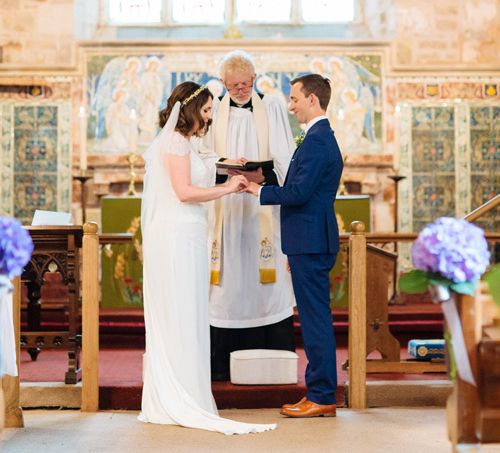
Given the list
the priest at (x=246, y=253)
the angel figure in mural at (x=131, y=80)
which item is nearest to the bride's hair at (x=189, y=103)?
the priest at (x=246, y=253)

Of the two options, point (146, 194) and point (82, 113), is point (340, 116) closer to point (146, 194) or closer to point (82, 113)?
point (82, 113)

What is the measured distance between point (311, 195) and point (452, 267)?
2195 millimetres

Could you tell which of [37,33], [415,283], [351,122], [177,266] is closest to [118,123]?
[37,33]

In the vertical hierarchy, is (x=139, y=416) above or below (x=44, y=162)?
below

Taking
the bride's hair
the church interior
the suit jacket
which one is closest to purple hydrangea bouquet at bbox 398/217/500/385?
the suit jacket

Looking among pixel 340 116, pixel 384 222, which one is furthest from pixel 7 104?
pixel 384 222

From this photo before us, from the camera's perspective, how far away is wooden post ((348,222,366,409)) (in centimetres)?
595

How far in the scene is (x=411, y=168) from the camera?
1099cm

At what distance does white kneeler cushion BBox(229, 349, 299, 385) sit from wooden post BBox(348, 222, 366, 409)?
375mm

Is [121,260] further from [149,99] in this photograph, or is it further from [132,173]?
[149,99]

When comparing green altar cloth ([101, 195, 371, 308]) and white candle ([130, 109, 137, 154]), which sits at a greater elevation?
white candle ([130, 109, 137, 154])

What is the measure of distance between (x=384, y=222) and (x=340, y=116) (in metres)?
1.34

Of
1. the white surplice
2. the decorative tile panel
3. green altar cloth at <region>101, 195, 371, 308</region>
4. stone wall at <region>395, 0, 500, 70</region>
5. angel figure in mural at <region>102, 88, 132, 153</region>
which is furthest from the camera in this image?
stone wall at <region>395, 0, 500, 70</region>

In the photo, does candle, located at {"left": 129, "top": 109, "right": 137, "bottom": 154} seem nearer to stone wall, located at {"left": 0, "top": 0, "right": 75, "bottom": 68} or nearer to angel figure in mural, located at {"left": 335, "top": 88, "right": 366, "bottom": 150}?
stone wall, located at {"left": 0, "top": 0, "right": 75, "bottom": 68}
